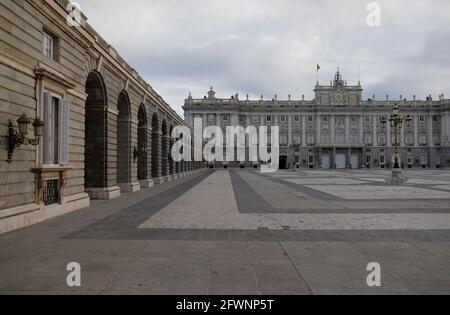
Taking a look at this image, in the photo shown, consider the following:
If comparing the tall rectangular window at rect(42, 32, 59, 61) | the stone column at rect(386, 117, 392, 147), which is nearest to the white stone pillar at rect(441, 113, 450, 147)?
the stone column at rect(386, 117, 392, 147)

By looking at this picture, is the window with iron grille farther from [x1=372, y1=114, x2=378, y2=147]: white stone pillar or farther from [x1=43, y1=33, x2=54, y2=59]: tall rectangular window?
[x1=372, y1=114, x2=378, y2=147]: white stone pillar

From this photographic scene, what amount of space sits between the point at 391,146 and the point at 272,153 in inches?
1222

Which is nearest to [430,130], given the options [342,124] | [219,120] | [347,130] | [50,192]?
[347,130]

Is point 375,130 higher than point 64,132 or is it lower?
higher

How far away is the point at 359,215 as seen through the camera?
12.6 meters

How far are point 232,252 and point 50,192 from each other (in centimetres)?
735

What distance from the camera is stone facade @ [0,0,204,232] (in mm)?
9945

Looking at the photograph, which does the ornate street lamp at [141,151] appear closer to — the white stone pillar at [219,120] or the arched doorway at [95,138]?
the arched doorway at [95,138]

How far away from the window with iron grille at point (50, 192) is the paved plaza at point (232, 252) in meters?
0.74

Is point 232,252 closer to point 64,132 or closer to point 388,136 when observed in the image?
point 64,132

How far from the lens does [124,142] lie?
22500 mm

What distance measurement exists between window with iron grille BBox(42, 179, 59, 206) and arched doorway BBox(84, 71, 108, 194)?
563 cm

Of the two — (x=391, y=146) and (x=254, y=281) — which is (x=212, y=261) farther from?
(x=391, y=146)

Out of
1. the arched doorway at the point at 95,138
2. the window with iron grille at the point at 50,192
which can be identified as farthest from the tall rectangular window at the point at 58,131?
the arched doorway at the point at 95,138
